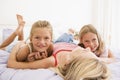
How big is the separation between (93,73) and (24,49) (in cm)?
62

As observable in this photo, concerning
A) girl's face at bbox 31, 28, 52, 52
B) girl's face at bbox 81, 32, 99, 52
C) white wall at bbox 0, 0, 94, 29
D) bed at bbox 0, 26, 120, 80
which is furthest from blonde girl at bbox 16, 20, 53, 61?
white wall at bbox 0, 0, 94, 29

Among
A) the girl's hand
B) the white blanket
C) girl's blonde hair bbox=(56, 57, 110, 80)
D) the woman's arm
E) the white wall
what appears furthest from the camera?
the white wall

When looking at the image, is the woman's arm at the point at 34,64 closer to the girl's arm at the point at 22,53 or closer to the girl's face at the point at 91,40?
the girl's arm at the point at 22,53

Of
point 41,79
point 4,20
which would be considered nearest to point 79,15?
point 4,20

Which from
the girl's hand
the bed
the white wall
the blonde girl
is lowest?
the bed

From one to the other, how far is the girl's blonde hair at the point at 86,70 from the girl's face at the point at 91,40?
78 cm

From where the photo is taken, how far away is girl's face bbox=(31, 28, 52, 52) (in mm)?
1412

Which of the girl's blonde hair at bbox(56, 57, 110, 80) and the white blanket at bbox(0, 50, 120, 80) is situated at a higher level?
the girl's blonde hair at bbox(56, 57, 110, 80)

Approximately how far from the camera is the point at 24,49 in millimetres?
1396

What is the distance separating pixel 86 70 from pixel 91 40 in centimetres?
87

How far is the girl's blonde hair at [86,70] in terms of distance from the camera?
877mm

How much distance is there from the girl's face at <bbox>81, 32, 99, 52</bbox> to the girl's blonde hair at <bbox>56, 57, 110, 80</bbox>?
783mm

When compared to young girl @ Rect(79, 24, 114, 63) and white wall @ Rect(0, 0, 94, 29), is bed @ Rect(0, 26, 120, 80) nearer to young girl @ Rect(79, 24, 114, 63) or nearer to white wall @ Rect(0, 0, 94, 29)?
young girl @ Rect(79, 24, 114, 63)

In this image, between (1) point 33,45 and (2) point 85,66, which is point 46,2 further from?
(2) point 85,66
